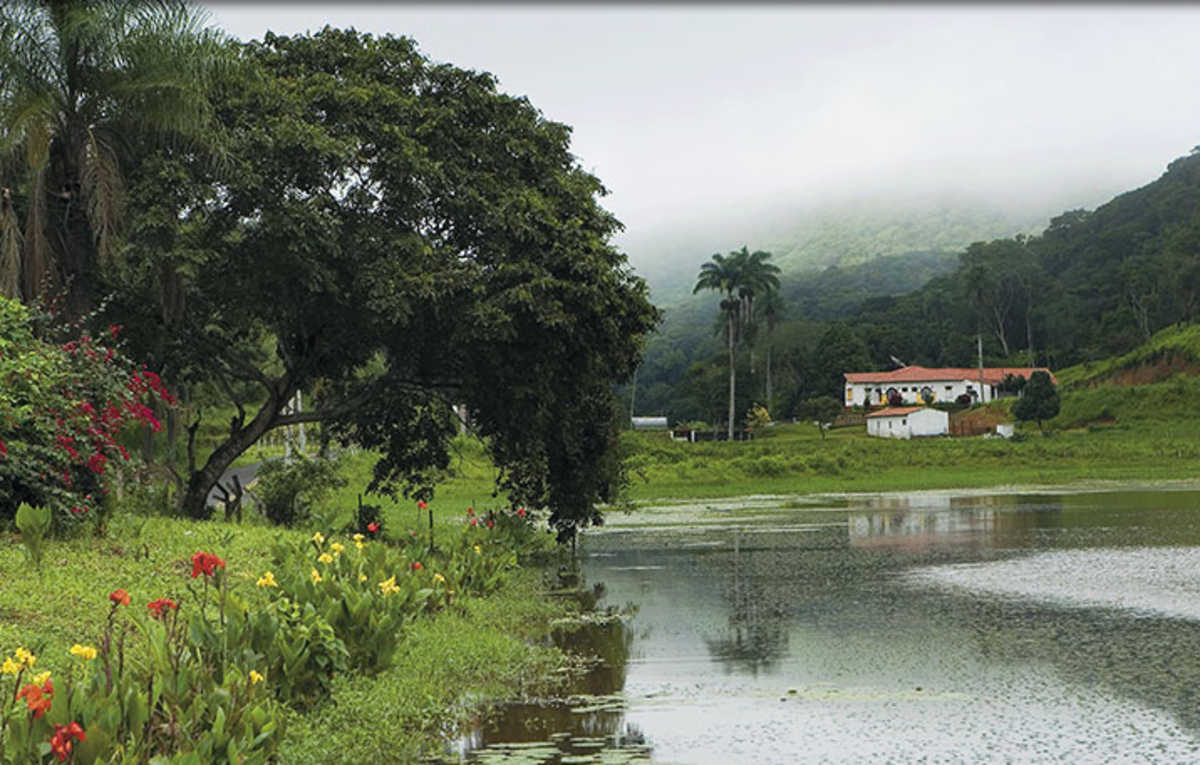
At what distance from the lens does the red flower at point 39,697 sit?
499 centimetres

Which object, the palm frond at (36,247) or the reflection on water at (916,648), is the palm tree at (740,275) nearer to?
the reflection on water at (916,648)

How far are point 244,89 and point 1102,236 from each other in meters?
128

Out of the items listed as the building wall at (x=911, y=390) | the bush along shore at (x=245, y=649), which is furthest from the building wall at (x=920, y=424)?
the bush along shore at (x=245, y=649)

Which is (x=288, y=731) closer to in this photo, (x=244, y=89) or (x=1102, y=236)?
(x=244, y=89)

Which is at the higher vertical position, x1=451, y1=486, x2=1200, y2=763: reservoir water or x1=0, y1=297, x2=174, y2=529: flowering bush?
x1=0, y1=297, x2=174, y2=529: flowering bush

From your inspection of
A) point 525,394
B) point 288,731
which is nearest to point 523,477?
point 525,394

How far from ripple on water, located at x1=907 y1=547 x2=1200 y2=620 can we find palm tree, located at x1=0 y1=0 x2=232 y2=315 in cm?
1151

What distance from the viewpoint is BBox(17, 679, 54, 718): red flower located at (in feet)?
16.4

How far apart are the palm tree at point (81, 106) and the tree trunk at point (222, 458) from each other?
4.00m

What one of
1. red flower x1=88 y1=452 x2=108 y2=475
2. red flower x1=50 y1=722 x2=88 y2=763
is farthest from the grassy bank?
red flower x1=50 y1=722 x2=88 y2=763

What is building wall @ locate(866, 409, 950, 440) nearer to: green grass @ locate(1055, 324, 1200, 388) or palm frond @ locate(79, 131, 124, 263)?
green grass @ locate(1055, 324, 1200, 388)

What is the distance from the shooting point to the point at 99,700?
5.59m

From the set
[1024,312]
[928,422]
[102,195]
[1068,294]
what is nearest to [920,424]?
[928,422]

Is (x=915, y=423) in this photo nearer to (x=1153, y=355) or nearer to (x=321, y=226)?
(x=1153, y=355)
